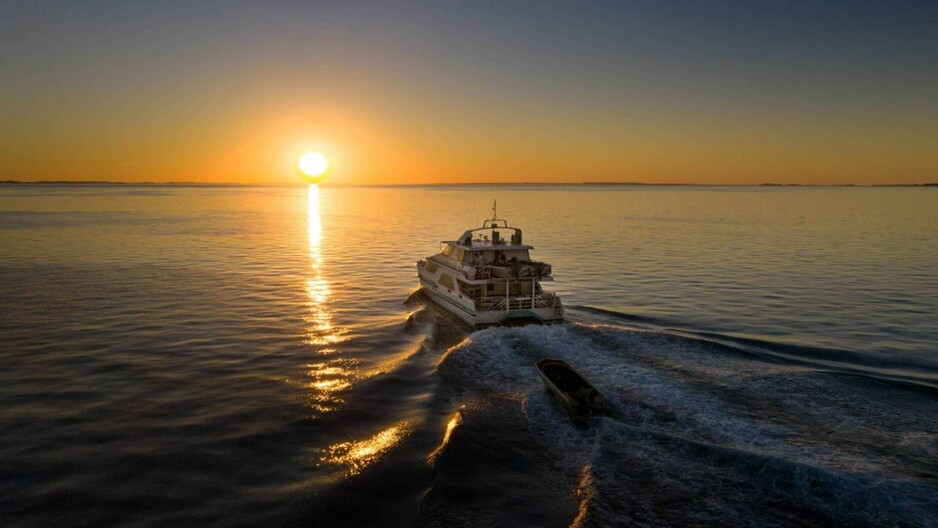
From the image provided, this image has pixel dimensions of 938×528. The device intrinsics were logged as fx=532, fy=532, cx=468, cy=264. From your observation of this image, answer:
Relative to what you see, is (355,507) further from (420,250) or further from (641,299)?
(420,250)

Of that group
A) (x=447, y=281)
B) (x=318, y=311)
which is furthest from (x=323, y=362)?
(x=447, y=281)

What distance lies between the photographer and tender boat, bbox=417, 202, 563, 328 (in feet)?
101

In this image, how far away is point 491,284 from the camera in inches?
1342

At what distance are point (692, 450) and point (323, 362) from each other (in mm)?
16311

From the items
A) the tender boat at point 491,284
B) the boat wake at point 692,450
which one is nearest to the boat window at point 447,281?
the tender boat at point 491,284

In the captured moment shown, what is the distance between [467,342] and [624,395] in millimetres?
10043

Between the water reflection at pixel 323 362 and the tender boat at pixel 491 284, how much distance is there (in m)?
7.76

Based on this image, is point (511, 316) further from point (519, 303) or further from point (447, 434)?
point (447, 434)

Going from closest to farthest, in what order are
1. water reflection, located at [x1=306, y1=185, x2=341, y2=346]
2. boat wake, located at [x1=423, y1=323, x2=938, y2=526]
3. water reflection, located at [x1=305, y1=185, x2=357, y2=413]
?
boat wake, located at [x1=423, y1=323, x2=938, y2=526] → water reflection, located at [x1=305, y1=185, x2=357, y2=413] → water reflection, located at [x1=306, y1=185, x2=341, y2=346]

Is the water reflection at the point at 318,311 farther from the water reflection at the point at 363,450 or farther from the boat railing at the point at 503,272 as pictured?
the water reflection at the point at 363,450

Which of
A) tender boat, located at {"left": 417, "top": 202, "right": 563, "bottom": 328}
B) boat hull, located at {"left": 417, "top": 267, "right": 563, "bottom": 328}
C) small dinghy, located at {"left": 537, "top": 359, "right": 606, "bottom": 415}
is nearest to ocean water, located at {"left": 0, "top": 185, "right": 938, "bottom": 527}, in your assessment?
small dinghy, located at {"left": 537, "top": 359, "right": 606, "bottom": 415}

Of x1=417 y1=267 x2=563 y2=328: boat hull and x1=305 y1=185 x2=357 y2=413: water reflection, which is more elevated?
x1=417 y1=267 x2=563 y2=328: boat hull

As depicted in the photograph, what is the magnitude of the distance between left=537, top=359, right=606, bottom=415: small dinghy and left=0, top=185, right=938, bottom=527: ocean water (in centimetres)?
66

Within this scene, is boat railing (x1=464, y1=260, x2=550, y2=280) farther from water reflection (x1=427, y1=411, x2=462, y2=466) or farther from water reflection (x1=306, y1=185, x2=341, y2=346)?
water reflection (x1=427, y1=411, x2=462, y2=466)
